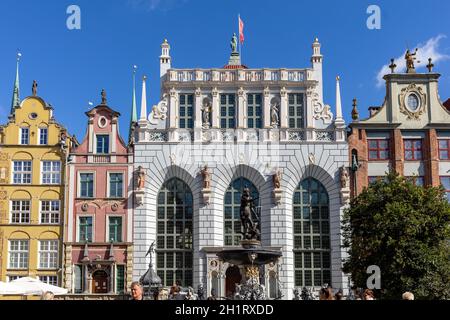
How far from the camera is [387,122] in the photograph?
4834cm

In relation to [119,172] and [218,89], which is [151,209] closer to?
[119,172]

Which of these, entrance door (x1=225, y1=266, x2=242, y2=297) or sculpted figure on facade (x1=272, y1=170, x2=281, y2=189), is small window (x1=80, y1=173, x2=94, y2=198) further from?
sculpted figure on facade (x1=272, y1=170, x2=281, y2=189)

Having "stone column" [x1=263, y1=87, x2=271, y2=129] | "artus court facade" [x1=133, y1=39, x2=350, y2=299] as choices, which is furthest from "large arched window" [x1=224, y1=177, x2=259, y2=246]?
"stone column" [x1=263, y1=87, x2=271, y2=129]

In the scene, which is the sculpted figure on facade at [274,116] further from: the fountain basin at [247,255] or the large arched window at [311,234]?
the fountain basin at [247,255]

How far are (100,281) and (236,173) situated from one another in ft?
38.6

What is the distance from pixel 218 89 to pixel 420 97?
14259 millimetres

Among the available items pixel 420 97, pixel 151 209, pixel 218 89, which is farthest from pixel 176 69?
pixel 420 97

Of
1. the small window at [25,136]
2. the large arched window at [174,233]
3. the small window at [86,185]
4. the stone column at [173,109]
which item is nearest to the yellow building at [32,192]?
the small window at [25,136]

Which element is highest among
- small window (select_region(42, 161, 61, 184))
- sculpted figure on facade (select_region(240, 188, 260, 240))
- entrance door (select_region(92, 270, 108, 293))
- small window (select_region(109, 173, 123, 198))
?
small window (select_region(42, 161, 61, 184))

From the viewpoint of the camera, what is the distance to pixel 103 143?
4809cm

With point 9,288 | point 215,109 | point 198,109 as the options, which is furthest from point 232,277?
point 9,288

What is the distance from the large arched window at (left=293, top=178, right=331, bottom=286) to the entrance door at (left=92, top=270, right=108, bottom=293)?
1290 centimetres

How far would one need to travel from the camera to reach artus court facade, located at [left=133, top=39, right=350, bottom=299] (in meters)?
47.1

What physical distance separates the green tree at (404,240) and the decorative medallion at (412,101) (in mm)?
11881
